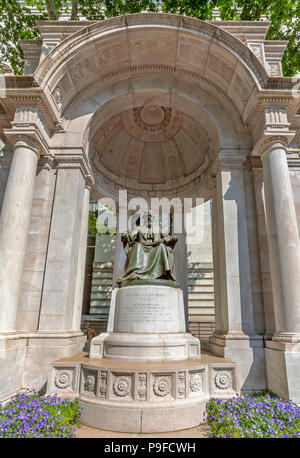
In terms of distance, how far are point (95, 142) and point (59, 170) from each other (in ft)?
16.1

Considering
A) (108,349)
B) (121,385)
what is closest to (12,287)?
(108,349)

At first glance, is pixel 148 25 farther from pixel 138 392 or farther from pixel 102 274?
pixel 102 274

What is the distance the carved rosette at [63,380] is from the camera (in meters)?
6.74

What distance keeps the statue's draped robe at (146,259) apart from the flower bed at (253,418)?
3.84 meters

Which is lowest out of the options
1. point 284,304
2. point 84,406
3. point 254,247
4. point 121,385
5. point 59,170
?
point 84,406

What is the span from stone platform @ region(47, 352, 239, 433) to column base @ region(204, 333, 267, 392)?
1034mm

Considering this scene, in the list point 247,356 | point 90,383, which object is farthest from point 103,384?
point 247,356

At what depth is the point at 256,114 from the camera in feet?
30.7

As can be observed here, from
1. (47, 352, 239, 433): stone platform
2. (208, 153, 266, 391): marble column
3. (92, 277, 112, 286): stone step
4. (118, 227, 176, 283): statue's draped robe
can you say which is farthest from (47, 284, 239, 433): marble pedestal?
(92, 277, 112, 286): stone step

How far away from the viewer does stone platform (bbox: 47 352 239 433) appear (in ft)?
18.6

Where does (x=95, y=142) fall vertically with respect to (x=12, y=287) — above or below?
above

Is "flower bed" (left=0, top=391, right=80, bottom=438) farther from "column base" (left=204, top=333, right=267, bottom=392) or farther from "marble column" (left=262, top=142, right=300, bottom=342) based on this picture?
"marble column" (left=262, top=142, right=300, bottom=342)

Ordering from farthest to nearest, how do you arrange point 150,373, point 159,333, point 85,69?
point 85,69
point 159,333
point 150,373

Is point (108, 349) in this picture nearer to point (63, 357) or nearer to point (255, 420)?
point (63, 357)
